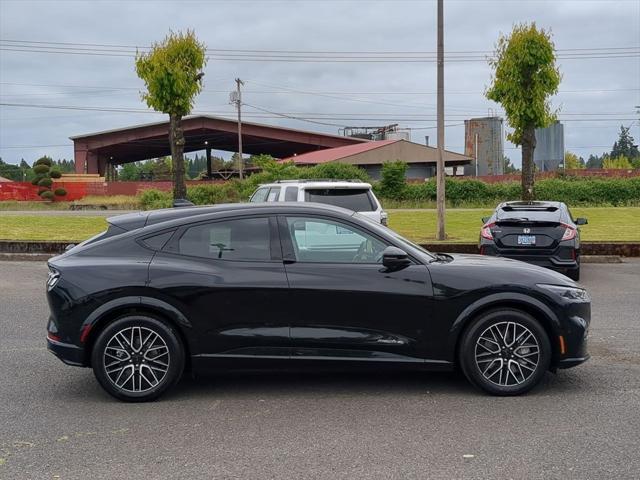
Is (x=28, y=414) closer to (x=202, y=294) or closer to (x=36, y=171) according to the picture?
(x=202, y=294)

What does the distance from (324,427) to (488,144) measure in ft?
230

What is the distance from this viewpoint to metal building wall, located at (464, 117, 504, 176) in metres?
71.1

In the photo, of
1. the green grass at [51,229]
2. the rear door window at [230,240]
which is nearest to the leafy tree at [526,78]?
the green grass at [51,229]

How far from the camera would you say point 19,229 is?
2008 centimetres

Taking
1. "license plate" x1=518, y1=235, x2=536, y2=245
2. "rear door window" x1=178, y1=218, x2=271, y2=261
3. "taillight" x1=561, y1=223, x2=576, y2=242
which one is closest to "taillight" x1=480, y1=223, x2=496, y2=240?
"license plate" x1=518, y1=235, x2=536, y2=245

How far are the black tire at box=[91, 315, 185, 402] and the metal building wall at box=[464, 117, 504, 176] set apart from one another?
67.9 m

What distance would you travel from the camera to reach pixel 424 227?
66.1 ft

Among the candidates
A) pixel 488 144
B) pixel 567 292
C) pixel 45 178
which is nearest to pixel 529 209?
pixel 567 292

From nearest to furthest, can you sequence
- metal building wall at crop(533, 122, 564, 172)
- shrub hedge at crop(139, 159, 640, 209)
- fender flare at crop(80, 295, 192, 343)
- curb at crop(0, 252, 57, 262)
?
1. fender flare at crop(80, 295, 192, 343)
2. curb at crop(0, 252, 57, 262)
3. shrub hedge at crop(139, 159, 640, 209)
4. metal building wall at crop(533, 122, 564, 172)

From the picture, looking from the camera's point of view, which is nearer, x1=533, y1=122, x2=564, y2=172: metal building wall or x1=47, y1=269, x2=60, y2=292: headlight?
x1=47, y1=269, x2=60, y2=292: headlight

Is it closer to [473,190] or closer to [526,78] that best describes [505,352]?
[526,78]

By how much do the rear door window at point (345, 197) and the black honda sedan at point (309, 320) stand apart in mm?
5775

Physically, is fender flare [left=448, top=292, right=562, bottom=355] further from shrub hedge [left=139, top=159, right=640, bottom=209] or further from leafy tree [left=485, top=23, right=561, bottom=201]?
shrub hedge [left=139, top=159, right=640, bottom=209]

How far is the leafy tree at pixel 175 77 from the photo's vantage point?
18.7 meters
